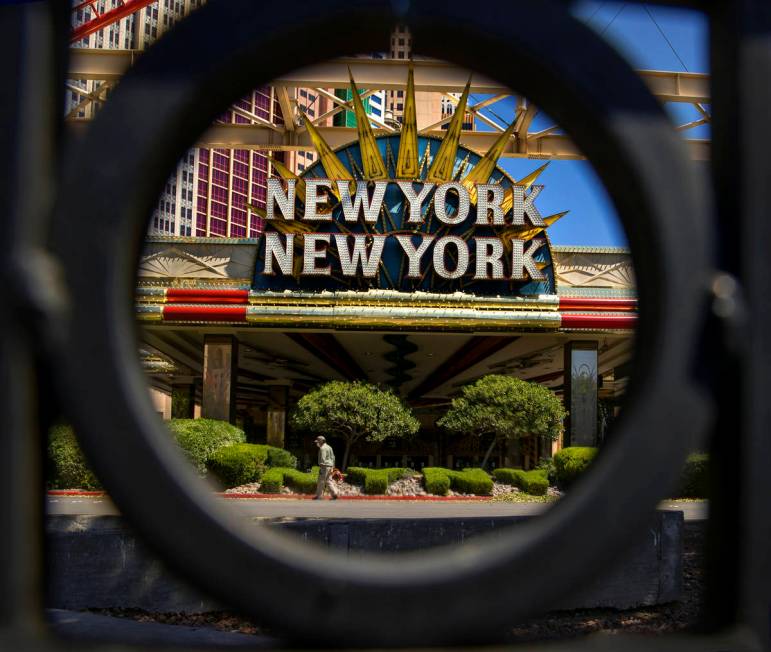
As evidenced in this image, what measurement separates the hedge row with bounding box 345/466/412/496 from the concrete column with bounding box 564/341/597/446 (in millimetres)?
4671

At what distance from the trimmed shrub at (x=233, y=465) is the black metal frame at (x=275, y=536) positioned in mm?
16963

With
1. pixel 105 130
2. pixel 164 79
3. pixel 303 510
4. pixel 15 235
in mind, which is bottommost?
pixel 303 510

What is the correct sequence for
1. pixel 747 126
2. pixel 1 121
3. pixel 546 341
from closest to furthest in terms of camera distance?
pixel 1 121, pixel 747 126, pixel 546 341

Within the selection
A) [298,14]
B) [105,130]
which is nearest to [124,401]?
[105,130]

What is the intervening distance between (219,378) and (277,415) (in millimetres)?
11006

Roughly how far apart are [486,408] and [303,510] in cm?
728

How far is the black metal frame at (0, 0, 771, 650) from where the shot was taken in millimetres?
1317

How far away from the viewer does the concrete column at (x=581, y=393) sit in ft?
68.2

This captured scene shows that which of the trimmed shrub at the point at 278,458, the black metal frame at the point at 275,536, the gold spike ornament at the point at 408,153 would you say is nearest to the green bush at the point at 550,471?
the trimmed shrub at the point at 278,458

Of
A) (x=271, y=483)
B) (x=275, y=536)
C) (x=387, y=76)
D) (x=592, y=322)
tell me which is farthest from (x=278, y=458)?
(x=275, y=536)

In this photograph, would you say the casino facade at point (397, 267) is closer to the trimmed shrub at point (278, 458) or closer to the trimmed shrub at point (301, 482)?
the trimmed shrub at point (278, 458)

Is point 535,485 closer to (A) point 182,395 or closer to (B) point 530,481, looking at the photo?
(B) point 530,481

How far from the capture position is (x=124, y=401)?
1319 millimetres

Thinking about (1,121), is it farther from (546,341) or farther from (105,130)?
(546,341)
